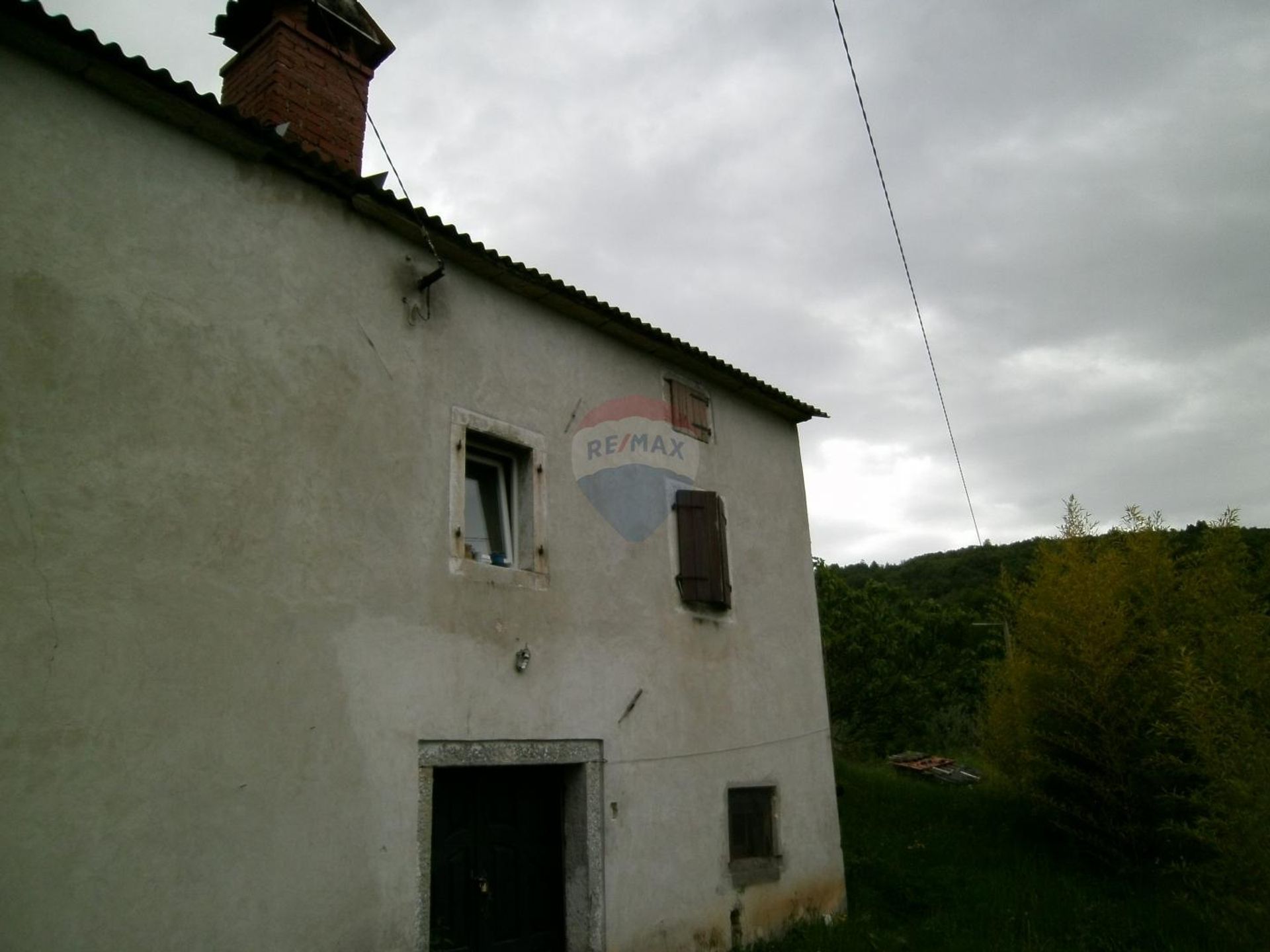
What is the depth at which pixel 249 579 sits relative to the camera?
16.6 ft

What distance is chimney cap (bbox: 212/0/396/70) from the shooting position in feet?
25.3

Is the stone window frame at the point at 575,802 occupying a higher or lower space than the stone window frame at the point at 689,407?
lower

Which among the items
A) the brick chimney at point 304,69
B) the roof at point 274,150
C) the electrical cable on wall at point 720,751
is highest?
the brick chimney at point 304,69

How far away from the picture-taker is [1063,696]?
11.0 meters

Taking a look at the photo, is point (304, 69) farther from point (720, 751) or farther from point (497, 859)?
point (720, 751)

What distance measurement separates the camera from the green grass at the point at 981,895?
8219 mm

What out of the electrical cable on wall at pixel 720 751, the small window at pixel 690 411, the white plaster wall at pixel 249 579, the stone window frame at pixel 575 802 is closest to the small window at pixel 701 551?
the small window at pixel 690 411

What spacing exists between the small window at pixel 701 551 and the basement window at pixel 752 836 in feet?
5.74

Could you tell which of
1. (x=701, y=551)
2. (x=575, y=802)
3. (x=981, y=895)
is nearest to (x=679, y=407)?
(x=701, y=551)

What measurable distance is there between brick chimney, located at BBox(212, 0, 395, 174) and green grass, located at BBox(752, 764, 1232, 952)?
782cm

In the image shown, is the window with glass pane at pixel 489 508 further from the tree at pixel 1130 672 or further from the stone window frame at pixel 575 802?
the tree at pixel 1130 672

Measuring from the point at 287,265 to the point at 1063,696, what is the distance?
397 inches
